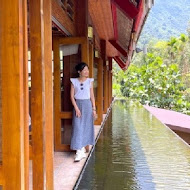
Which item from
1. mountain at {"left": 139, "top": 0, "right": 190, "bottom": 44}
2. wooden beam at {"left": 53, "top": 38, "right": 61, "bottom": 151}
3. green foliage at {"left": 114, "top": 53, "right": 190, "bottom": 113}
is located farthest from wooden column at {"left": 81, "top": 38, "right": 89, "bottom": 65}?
mountain at {"left": 139, "top": 0, "right": 190, "bottom": 44}

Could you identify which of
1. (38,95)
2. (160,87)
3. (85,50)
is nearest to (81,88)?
(85,50)

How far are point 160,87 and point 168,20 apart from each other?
8822 cm

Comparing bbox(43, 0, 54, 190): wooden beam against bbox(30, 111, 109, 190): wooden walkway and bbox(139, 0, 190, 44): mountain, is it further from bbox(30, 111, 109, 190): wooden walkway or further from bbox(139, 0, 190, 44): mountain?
bbox(139, 0, 190, 44): mountain

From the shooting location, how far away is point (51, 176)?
229cm

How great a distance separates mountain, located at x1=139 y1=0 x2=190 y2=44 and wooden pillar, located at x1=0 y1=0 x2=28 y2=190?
3174 inches

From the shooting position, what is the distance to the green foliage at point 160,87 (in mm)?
14094

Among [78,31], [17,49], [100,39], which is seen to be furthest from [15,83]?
[100,39]

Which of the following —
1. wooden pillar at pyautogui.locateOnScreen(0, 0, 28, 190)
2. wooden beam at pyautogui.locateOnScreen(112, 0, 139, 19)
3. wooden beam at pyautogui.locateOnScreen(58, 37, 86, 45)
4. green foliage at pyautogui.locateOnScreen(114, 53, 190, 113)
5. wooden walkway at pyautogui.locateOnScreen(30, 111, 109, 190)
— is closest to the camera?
wooden pillar at pyautogui.locateOnScreen(0, 0, 28, 190)

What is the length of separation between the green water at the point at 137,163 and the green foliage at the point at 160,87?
9.01 m

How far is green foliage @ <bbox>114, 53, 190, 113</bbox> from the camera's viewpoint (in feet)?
46.2

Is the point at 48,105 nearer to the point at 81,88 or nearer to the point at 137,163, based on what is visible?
the point at 81,88

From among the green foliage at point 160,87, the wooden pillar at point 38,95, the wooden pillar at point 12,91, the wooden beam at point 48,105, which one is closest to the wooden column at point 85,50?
the wooden beam at point 48,105

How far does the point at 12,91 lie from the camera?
1.51 meters

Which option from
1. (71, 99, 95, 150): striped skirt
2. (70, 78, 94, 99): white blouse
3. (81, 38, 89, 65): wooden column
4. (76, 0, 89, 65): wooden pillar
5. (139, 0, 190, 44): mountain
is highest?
(139, 0, 190, 44): mountain
